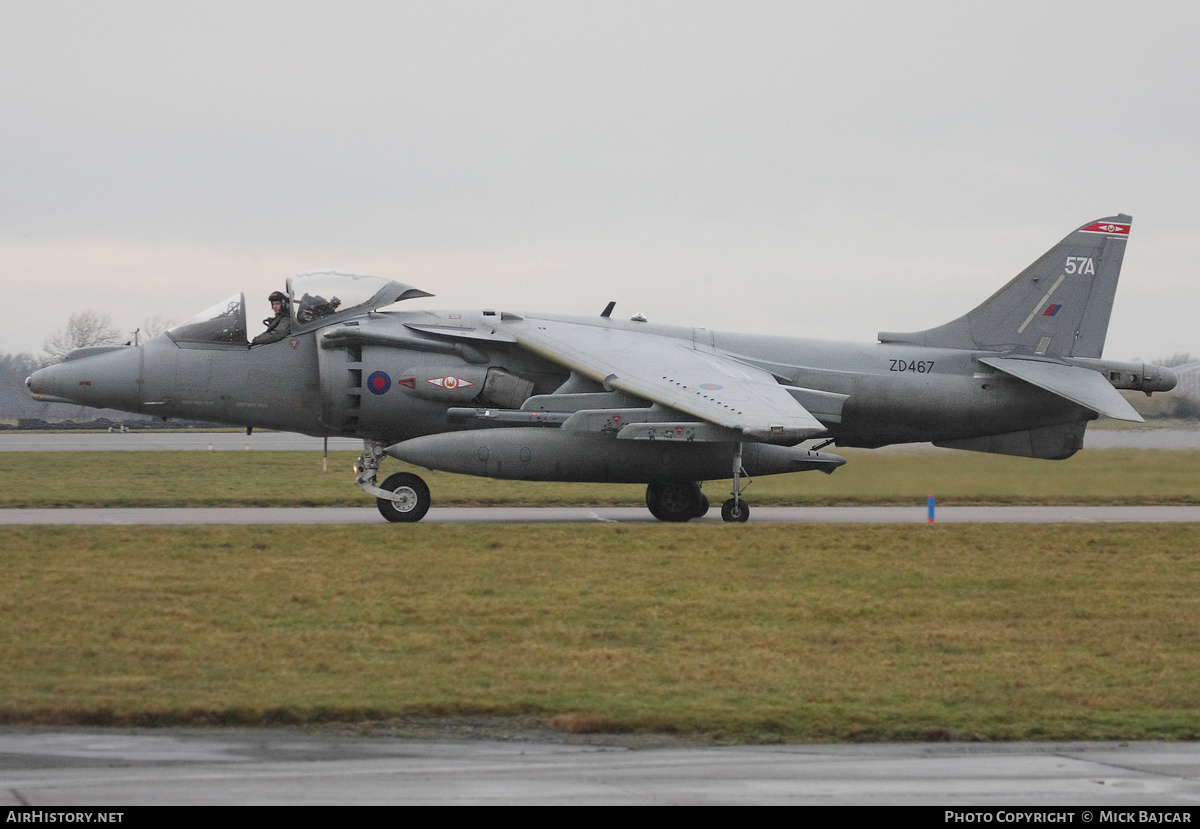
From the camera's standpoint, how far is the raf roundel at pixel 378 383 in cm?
1838

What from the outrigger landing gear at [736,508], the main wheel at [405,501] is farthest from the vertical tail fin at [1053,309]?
the main wheel at [405,501]

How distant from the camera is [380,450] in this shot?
734 inches

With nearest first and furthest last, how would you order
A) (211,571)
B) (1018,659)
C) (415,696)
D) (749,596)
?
1. (415,696)
2. (1018,659)
3. (749,596)
4. (211,571)

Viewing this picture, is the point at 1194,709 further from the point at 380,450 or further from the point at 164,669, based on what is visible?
the point at 380,450

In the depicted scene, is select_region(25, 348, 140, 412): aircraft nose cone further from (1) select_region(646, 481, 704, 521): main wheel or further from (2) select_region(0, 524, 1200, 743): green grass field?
(1) select_region(646, 481, 704, 521): main wheel

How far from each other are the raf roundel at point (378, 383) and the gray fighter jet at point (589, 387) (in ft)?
0.07

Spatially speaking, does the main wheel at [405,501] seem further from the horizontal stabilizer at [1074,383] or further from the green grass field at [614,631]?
the horizontal stabilizer at [1074,383]

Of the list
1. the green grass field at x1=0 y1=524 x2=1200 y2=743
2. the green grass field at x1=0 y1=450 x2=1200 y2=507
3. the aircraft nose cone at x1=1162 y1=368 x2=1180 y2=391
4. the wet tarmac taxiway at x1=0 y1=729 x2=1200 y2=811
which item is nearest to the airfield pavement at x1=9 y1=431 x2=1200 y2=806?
the wet tarmac taxiway at x1=0 y1=729 x2=1200 y2=811

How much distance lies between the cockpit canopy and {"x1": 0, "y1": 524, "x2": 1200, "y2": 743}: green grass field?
3.79 metres

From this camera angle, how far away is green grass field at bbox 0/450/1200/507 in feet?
66.7

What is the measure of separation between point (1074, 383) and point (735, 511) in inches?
240

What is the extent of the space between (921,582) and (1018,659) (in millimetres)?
3538
